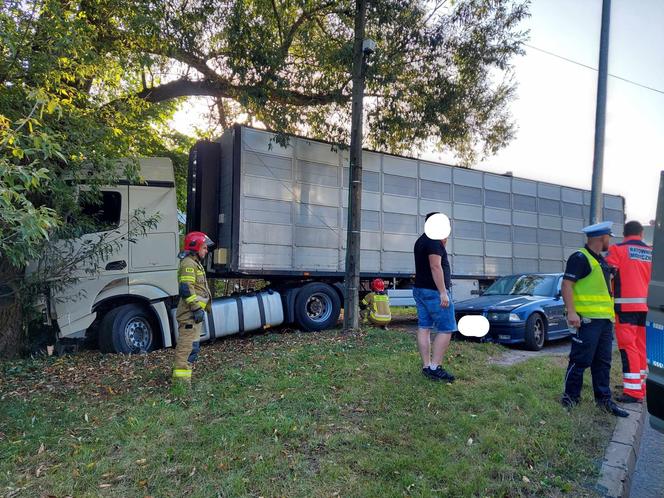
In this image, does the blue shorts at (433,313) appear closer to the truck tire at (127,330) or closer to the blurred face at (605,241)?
the blurred face at (605,241)

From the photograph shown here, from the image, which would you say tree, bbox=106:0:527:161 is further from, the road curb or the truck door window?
the road curb

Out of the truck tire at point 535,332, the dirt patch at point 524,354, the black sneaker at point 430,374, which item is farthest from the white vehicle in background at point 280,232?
the black sneaker at point 430,374

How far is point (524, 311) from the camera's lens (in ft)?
26.1

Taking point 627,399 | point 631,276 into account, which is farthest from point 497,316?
point 631,276

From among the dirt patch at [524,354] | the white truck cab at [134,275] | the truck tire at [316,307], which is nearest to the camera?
the dirt patch at [524,354]

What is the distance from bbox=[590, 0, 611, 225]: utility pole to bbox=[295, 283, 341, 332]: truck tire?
4950 millimetres

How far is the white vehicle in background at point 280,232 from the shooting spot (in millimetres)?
7543

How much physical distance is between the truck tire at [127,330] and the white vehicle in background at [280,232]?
2 cm

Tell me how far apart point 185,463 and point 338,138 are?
743 centimetres

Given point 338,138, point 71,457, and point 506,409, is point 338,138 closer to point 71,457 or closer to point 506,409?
point 506,409

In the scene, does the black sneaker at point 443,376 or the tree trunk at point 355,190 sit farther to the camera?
the tree trunk at point 355,190

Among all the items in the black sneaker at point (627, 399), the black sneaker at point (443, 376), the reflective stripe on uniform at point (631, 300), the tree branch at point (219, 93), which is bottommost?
the black sneaker at point (627, 399)

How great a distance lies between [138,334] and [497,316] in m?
5.79

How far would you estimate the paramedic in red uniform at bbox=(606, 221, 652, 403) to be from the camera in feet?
16.1
